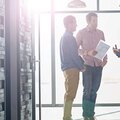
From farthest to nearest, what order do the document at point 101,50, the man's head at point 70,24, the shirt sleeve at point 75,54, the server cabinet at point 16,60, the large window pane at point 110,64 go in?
the large window pane at point 110,64 → the document at point 101,50 → the man's head at point 70,24 → the shirt sleeve at point 75,54 → the server cabinet at point 16,60

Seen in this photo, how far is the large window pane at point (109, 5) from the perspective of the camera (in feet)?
25.8

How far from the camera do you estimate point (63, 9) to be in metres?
7.85

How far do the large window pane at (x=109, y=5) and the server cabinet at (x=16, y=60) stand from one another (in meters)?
3.79

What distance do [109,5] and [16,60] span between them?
4.41 meters

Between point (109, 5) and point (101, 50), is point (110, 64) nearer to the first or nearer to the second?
point (109, 5)

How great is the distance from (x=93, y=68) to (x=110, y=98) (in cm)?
313

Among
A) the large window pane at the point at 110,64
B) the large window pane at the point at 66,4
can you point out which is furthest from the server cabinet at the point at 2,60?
the large window pane at the point at 110,64

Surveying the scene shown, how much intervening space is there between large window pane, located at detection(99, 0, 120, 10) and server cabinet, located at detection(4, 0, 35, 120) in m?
3.79

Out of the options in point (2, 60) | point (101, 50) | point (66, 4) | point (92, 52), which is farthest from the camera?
point (66, 4)

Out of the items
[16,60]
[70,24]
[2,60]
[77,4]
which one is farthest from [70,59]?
[77,4]

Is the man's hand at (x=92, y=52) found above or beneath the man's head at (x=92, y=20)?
beneath

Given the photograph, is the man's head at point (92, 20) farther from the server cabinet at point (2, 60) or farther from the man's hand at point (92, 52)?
the server cabinet at point (2, 60)

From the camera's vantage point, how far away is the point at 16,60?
3.82 meters

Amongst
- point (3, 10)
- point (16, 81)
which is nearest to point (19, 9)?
point (3, 10)
